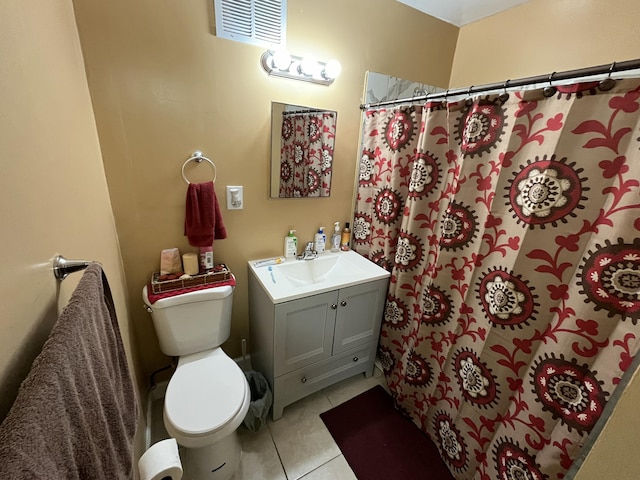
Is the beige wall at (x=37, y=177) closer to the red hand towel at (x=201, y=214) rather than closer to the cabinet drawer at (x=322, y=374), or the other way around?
the red hand towel at (x=201, y=214)

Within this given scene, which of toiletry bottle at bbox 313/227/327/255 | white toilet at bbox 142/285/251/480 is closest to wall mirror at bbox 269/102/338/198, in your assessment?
toiletry bottle at bbox 313/227/327/255

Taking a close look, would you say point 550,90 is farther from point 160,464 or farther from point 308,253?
point 160,464

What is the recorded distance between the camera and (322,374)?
1.60 m

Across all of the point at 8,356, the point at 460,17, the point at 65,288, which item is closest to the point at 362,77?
the point at 460,17

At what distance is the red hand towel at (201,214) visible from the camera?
1.31m

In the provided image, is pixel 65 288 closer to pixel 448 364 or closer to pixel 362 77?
pixel 448 364

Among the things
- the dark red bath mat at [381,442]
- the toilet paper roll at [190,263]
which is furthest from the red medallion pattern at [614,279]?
the toilet paper roll at [190,263]

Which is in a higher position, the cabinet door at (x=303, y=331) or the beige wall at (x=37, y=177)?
the beige wall at (x=37, y=177)

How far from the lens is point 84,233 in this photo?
796 millimetres

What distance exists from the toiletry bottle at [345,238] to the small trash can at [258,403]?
0.98 m

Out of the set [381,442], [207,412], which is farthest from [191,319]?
[381,442]

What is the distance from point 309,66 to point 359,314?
4.67 feet

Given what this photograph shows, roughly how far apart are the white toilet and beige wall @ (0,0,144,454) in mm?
505

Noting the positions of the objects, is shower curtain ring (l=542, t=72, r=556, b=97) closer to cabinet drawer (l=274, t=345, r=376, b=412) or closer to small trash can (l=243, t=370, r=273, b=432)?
cabinet drawer (l=274, t=345, r=376, b=412)
